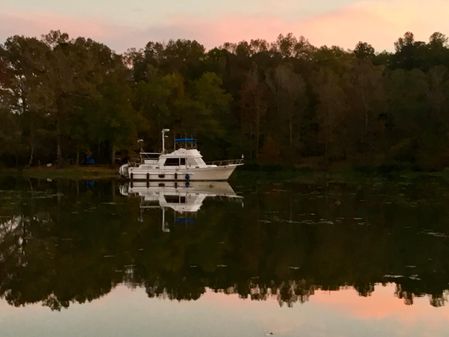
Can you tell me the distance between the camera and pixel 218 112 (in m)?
67.8

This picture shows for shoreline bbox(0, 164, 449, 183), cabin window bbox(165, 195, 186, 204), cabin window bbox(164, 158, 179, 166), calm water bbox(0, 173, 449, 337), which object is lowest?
calm water bbox(0, 173, 449, 337)

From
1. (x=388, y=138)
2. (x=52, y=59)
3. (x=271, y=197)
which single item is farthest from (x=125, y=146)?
(x=271, y=197)

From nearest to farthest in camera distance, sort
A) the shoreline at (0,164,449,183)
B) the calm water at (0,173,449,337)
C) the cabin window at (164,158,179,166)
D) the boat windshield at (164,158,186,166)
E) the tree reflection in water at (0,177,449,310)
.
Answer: the calm water at (0,173,449,337) < the tree reflection in water at (0,177,449,310) < the boat windshield at (164,158,186,166) < the cabin window at (164,158,179,166) < the shoreline at (0,164,449,183)

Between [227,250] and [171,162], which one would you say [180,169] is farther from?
[227,250]

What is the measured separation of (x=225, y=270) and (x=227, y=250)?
8.25 feet

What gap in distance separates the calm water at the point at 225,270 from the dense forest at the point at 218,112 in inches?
1272

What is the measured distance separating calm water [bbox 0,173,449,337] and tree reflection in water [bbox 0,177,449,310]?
5 cm

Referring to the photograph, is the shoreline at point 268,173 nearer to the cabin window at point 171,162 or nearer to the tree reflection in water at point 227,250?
the cabin window at point 171,162

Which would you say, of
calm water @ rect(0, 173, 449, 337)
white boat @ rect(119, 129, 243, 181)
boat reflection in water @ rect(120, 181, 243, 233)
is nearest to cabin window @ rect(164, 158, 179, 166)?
white boat @ rect(119, 129, 243, 181)

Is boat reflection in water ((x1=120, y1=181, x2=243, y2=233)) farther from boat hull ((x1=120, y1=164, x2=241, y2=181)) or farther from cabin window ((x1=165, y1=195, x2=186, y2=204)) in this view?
boat hull ((x1=120, y1=164, x2=241, y2=181))

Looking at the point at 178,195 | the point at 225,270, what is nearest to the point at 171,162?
the point at 178,195

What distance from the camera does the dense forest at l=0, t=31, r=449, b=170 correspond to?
6072 centimetres

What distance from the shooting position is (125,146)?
2467 inches

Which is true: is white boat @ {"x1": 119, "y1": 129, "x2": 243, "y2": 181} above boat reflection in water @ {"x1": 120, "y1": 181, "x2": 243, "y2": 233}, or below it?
above
